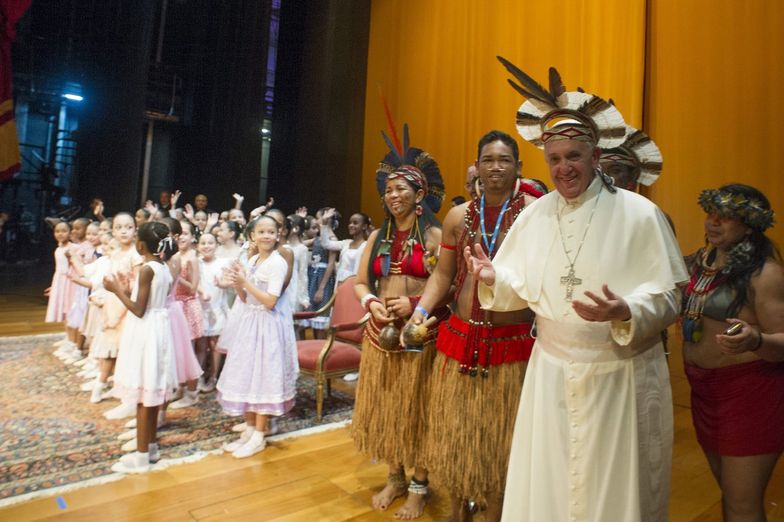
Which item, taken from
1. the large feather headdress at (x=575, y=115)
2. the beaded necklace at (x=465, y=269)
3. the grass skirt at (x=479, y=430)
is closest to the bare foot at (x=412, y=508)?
the grass skirt at (x=479, y=430)

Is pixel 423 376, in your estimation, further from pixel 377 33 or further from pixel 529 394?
pixel 377 33

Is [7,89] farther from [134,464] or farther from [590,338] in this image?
[590,338]

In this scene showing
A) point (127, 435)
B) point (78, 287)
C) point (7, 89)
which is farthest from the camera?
point (7, 89)

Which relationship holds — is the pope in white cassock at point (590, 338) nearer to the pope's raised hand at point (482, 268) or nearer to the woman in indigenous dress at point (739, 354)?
the pope's raised hand at point (482, 268)

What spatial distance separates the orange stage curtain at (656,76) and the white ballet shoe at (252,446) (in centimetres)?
461

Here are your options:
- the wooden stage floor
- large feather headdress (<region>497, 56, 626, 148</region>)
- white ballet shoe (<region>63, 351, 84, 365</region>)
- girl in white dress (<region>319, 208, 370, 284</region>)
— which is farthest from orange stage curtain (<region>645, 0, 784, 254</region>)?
white ballet shoe (<region>63, 351, 84, 365</region>)

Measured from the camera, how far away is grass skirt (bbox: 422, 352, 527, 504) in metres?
2.06

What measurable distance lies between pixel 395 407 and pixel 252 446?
130 centimetres

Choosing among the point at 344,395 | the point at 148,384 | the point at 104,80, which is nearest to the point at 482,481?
the point at 148,384

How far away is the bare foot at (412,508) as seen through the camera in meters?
2.54

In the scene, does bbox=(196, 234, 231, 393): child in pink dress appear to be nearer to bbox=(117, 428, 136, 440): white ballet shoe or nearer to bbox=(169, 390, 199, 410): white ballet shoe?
bbox=(169, 390, 199, 410): white ballet shoe

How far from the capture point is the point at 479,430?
208cm

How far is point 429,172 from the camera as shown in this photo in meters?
2.79

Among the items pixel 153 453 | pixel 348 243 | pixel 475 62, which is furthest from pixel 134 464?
pixel 475 62
